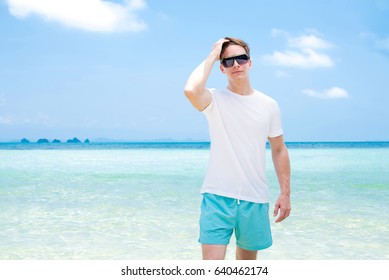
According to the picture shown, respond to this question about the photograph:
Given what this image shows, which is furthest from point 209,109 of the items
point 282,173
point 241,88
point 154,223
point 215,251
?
point 154,223

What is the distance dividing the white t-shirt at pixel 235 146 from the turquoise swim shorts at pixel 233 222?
0.04 m

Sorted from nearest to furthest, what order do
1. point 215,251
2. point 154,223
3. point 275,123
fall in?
point 215,251, point 275,123, point 154,223

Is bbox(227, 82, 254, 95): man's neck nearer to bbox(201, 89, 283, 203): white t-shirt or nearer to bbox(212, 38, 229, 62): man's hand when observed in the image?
bbox(201, 89, 283, 203): white t-shirt

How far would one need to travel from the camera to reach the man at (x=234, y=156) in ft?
8.48

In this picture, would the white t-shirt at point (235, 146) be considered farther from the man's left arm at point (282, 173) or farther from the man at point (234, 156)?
the man's left arm at point (282, 173)

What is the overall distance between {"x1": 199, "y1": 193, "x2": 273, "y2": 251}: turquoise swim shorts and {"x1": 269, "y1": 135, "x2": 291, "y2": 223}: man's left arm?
10 centimetres

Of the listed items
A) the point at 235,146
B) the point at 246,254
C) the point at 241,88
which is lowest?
the point at 246,254

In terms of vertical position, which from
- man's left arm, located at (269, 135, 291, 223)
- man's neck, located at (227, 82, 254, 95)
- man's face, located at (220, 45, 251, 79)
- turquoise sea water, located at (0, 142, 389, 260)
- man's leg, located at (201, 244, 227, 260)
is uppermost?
man's face, located at (220, 45, 251, 79)

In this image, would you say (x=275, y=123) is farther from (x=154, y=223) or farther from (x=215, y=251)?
(x=154, y=223)

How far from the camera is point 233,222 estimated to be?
2.64 metres

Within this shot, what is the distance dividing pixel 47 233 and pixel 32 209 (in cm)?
219

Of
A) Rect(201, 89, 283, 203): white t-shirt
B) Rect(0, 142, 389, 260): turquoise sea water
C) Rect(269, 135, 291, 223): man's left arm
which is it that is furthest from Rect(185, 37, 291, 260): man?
Rect(0, 142, 389, 260): turquoise sea water

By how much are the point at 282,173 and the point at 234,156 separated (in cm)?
39

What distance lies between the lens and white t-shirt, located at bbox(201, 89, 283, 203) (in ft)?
8.63
